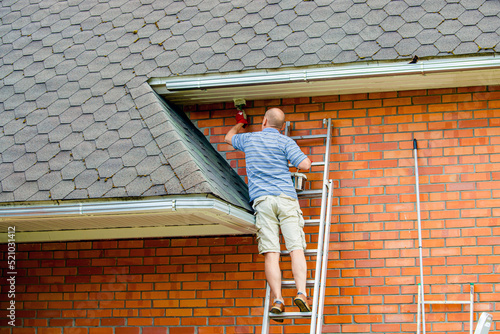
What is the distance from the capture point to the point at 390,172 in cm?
579

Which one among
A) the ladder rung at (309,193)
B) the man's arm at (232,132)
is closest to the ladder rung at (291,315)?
the ladder rung at (309,193)

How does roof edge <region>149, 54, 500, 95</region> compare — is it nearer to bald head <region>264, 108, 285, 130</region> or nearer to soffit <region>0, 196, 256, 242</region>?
bald head <region>264, 108, 285, 130</region>

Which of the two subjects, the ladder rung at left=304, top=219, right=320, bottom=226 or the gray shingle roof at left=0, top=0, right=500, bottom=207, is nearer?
the gray shingle roof at left=0, top=0, right=500, bottom=207

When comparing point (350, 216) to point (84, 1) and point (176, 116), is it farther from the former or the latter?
point (84, 1)

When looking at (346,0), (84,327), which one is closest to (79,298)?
A: (84,327)

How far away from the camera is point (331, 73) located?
18.5 feet

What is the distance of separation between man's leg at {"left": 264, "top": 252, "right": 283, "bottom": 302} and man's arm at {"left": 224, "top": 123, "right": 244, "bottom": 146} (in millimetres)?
1163

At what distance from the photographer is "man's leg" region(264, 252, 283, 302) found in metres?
5.18

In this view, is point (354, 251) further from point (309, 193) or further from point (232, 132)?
point (232, 132)

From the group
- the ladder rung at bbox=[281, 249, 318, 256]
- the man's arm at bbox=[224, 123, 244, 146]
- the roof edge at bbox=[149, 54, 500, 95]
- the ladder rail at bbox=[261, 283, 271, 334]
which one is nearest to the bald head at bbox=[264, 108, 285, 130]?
the roof edge at bbox=[149, 54, 500, 95]

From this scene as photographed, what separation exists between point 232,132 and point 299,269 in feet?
5.00

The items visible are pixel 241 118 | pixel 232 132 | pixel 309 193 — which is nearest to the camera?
pixel 309 193

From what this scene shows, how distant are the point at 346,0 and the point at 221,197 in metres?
2.71

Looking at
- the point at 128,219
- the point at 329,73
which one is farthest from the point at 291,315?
the point at 329,73
